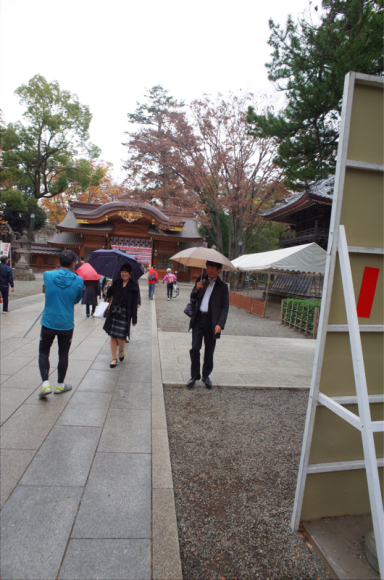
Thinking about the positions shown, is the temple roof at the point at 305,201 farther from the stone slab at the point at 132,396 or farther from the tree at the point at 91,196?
the tree at the point at 91,196

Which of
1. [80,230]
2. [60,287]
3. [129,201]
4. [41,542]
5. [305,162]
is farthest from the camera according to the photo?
[80,230]

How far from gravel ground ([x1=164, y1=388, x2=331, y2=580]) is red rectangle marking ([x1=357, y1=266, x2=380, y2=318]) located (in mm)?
1432

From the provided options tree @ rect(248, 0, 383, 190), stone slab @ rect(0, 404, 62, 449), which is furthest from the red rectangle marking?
tree @ rect(248, 0, 383, 190)

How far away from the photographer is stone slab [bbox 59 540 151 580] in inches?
67.0

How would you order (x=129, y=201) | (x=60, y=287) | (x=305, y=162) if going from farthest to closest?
(x=129, y=201) < (x=305, y=162) < (x=60, y=287)

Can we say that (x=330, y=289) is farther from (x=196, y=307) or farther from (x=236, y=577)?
(x=196, y=307)

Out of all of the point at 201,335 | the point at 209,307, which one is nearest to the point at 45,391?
the point at 201,335

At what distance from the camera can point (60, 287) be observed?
3646 mm

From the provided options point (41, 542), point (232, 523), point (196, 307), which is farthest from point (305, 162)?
point (41, 542)

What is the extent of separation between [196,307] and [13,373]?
270 centimetres

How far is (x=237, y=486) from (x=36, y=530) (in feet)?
4.51

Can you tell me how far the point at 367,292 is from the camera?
75.0 inches

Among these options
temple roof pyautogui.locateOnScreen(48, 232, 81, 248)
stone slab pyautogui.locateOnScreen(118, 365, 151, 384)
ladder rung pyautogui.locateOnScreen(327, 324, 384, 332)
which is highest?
temple roof pyautogui.locateOnScreen(48, 232, 81, 248)

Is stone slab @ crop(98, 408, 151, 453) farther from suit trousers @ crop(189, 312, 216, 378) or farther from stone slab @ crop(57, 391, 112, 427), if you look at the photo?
suit trousers @ crop(189, 312, 216, 378)
